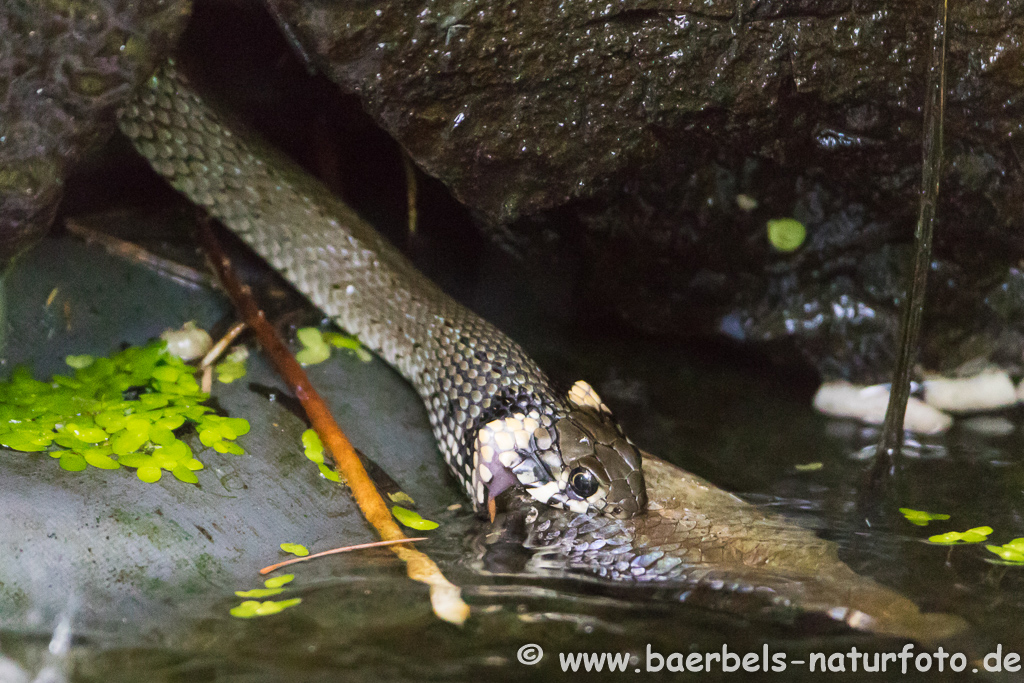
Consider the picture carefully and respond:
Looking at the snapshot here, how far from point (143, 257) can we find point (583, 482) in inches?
87.6

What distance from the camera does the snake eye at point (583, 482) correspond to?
2.44 meters

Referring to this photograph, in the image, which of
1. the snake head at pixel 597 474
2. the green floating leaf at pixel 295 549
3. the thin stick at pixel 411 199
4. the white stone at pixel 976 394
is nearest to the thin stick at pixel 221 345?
the thin stick at pixel 411 199

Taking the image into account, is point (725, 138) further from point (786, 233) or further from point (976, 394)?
point (976, 394)

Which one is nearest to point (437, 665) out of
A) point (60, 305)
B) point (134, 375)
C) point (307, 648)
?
point (307, 648)

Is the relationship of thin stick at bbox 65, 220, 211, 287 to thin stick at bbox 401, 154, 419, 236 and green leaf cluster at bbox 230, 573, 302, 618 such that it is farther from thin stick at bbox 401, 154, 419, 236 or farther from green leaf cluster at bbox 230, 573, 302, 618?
green leaf cluster at bbox 230, 573, 302, 618

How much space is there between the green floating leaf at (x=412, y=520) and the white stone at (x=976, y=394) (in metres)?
2.56

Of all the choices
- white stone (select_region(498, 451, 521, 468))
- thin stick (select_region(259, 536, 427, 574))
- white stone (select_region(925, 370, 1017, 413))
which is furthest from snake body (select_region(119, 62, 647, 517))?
white stone (select_region(925, 370, 1017, 413))

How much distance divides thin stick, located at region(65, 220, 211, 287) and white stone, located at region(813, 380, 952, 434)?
3037 millimetres

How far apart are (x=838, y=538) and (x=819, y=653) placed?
76 cm

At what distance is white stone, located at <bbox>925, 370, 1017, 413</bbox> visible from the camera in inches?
135

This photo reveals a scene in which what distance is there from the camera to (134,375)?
9.38ft

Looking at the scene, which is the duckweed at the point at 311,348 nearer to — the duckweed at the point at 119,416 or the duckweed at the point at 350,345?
the duckweed at the point at 350,345

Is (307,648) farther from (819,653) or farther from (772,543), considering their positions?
(772,543)

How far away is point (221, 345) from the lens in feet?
10.1
